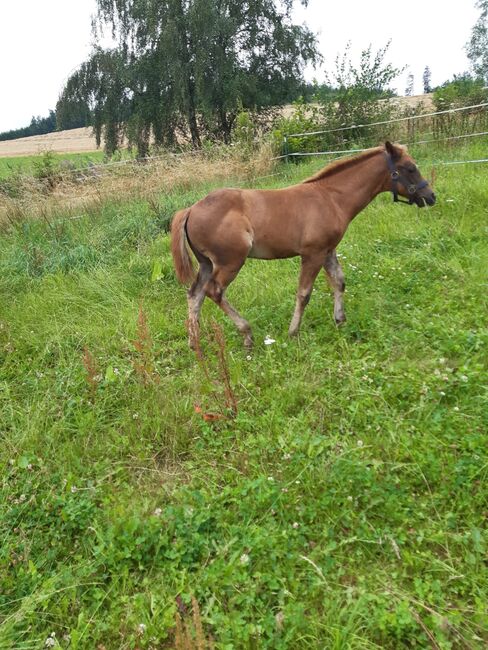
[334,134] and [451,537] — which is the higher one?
[334,134]

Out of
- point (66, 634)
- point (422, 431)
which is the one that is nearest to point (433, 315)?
point (422, 431)

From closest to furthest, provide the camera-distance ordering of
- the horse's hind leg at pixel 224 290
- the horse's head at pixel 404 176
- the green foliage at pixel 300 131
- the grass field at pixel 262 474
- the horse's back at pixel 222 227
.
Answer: the grass field at pixel 262 474 → the horse's back at pixel 222 227 → the horse's hind leg at pixel 224 290 → the horse's head at pixel 404 176 → the green foliage at pixel 300 131

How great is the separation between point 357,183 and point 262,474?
2.82m

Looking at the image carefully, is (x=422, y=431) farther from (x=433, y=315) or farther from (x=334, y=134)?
(x=334, y=134)

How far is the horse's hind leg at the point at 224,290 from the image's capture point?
397 centimetres

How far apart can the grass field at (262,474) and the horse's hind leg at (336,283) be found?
129mm

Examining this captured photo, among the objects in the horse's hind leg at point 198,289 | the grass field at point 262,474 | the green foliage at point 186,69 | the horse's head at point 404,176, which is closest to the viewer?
the grass field at point 262,474

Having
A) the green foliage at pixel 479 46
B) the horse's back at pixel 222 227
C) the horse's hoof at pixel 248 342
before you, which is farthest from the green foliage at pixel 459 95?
the green foliage at pixel 479 46

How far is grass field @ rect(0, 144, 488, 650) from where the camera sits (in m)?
1.86

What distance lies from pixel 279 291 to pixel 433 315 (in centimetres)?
165

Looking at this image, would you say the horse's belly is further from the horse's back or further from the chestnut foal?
the horse's back

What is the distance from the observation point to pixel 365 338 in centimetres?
381

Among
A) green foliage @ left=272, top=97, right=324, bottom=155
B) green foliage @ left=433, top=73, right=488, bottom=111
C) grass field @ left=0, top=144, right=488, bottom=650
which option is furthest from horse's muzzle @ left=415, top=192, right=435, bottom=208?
green foliage @ left=272, top=97, right=324, bottom=155

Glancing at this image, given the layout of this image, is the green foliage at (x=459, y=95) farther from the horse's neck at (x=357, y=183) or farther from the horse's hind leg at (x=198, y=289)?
the horse's hind leg at (x=198, y=289)
